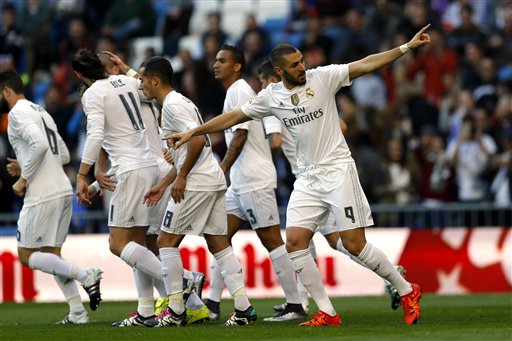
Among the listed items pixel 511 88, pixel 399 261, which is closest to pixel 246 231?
pixel 399 261

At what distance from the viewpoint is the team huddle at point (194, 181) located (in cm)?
1236

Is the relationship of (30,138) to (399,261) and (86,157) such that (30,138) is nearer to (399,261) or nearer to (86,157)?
(86,157)

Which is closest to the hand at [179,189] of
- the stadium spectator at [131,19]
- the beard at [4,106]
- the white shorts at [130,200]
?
the white shorts at [130,200]

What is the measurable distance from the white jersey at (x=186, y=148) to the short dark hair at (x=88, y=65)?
998 millimetres

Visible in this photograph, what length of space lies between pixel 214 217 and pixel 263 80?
215cm

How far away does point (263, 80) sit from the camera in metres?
14.7

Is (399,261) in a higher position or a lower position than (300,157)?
lower

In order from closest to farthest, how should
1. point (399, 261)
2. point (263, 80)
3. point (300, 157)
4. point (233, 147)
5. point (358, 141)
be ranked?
point (300, 157) < point (233, 147) < point (263, 80) < point (399, 261) < point (358, 141)

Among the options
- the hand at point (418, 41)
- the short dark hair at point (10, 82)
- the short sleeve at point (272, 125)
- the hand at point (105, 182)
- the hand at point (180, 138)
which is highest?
the hand at point (418, 41)

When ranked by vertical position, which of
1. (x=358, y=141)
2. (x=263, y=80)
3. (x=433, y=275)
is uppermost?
(x=263, y=80)

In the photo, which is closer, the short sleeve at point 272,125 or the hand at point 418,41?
the hand at point 418,41

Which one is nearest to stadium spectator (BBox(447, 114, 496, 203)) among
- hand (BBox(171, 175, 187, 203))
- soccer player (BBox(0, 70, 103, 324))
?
soccer player (BBox(0, 70, 103, 324))

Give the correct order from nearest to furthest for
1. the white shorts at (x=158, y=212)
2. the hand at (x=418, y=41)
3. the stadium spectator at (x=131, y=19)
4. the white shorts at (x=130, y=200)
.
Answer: the hand at (x=418, y=41) → the white shorts at (x=130, y=200) → the white shorts at (x=158, y=212) → the stadium spectator at (x=131, y=19)

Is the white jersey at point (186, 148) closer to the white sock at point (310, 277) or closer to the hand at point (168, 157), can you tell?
the hand at point (168, 157)
